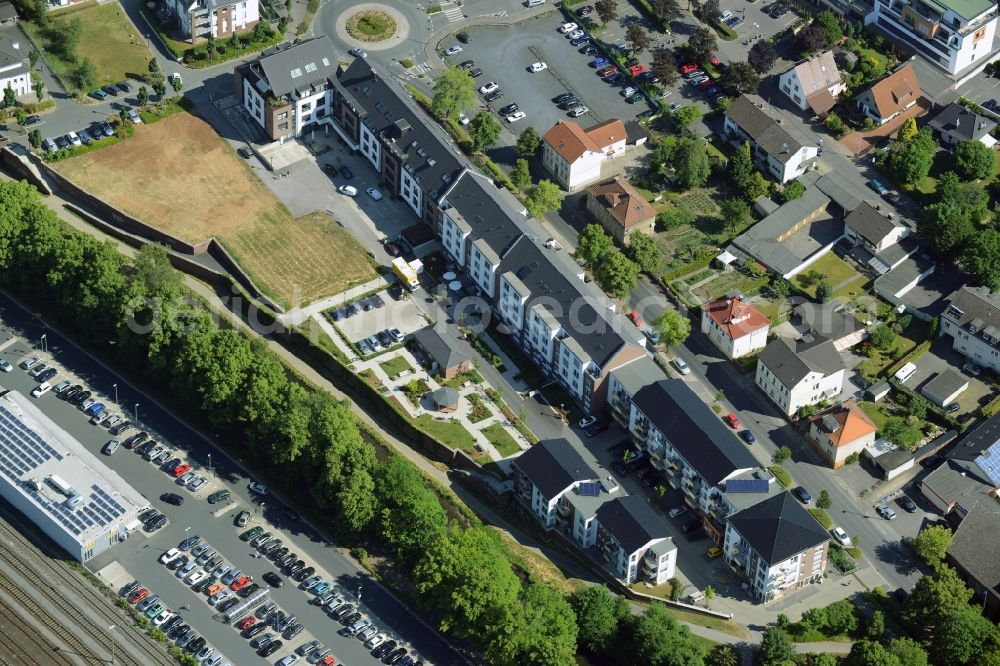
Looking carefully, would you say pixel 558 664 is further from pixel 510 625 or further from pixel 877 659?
pixel 877 659

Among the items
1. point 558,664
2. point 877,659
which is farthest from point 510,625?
point 877,659
